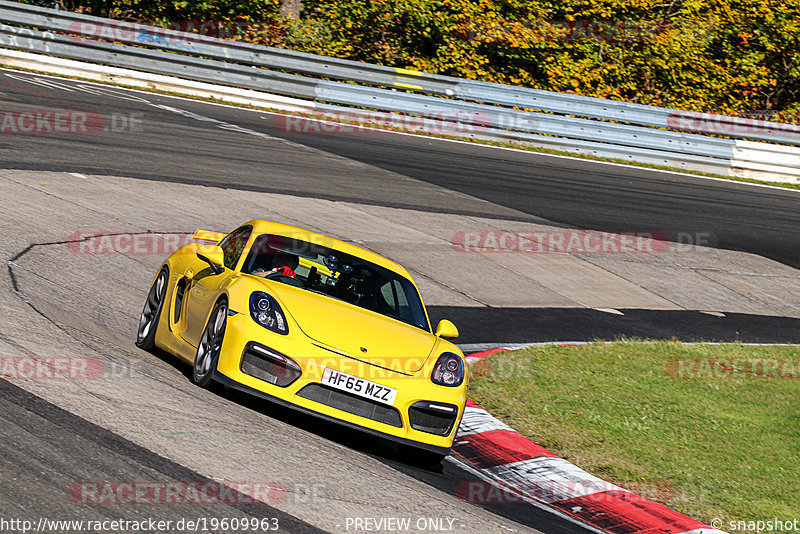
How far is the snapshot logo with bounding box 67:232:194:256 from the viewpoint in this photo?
10570 millimetres

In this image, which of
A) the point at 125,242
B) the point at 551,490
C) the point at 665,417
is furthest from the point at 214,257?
the point at 125,242

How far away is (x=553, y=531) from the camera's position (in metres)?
5.90

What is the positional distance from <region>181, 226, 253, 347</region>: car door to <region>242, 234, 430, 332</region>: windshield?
0.16 metres

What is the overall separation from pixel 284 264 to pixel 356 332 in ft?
3.60

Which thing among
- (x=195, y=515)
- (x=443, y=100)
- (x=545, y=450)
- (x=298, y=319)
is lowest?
(x=545, y=450)

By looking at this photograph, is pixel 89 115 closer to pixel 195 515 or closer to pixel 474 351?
pixel 474 351

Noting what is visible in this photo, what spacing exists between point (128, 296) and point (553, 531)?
5130 mm

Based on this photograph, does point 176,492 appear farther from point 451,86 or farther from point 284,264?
point 451,86

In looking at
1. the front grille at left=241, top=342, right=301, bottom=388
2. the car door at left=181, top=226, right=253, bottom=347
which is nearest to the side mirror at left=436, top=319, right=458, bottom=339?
the front grille at left=241, top=342, right=301, bottom=388

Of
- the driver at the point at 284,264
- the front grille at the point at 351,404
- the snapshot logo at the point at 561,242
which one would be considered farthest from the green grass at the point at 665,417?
the snapshot logo at the point at 561,242

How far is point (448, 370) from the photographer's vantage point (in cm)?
688

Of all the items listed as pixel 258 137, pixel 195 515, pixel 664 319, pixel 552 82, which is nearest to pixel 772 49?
pixel 552 82

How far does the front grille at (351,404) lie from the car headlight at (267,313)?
0.43 meters

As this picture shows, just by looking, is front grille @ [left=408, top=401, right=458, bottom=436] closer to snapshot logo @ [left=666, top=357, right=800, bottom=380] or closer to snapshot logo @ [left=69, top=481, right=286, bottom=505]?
snapshot logo @ [left=69, top=481, right=286, bottom=505]
